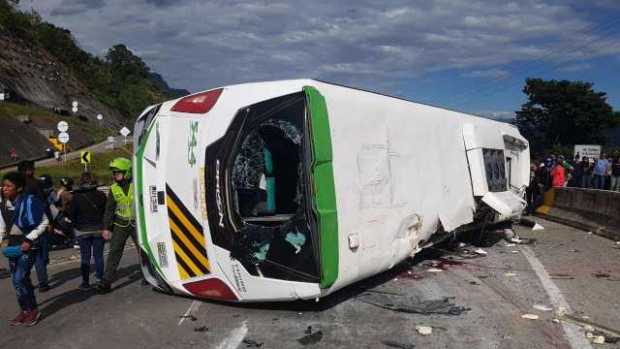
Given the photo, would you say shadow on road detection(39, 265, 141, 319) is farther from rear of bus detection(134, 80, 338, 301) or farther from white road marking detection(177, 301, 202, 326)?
white road marking detection(177, 301, 202, 326)

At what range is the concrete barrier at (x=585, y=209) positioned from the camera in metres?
10.9

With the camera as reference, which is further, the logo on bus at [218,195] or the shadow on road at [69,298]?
the shadow on road at [69,298]

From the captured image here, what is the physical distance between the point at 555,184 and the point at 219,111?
42.0 ft

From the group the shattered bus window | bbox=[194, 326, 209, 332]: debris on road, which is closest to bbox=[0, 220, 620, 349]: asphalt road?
bbox=[194, 326, 209, 332]: debris on road

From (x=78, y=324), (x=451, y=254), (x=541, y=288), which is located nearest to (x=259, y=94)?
(x=78, y=324)

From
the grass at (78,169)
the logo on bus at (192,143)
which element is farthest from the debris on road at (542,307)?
the grass at (78,169)

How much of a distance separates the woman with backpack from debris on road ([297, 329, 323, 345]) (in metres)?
3.44

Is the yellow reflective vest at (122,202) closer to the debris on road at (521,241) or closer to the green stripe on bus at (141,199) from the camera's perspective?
the green stripe on bus at (141,199)

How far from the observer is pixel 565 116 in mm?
73625

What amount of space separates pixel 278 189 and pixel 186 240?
5.26 ft

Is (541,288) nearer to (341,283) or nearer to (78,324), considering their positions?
(341,283)

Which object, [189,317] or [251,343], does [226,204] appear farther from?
[251,343]

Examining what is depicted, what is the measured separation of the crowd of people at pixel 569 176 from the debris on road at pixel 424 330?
11549 millimetres

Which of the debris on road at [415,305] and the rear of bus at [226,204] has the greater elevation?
the rear of bus at [226,204]
